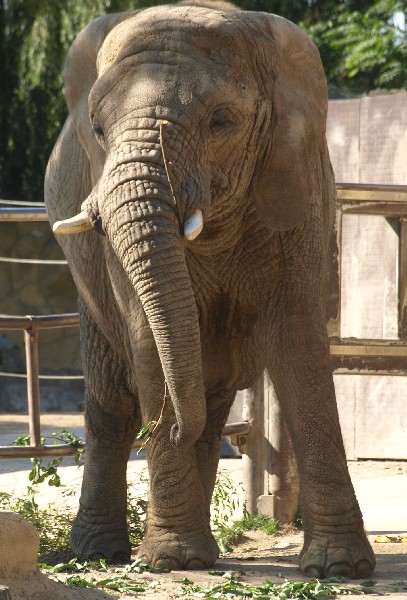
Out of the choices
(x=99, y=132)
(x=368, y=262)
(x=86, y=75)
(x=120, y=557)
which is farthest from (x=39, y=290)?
(x=99, y=132)

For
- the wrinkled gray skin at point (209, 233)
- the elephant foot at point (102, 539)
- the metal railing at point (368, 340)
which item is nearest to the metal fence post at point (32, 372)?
the elephant foot at point (102, 539)

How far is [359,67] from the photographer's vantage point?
1367cm

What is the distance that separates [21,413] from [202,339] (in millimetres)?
8688

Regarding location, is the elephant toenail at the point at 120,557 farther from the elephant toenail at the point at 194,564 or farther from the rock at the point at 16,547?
the rock at the point at 16,547

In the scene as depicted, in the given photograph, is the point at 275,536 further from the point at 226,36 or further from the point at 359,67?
the point at 359,67

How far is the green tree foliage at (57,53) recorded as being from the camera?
13.7 m

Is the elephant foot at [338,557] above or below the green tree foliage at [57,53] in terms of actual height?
below

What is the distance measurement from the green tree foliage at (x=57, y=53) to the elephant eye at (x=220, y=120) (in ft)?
29.9

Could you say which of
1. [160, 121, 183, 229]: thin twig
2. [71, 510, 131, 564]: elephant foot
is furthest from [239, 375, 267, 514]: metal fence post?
[160, 121, 183, 229]: thin twig

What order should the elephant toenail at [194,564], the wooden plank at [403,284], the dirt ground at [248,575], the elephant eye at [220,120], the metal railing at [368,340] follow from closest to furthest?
the dirt ground at [248,575]
the elephant eye at [220,120]
the elephant toenail at [194,564]
the metal railing at [368,340]
the wooden plank at [403,284]

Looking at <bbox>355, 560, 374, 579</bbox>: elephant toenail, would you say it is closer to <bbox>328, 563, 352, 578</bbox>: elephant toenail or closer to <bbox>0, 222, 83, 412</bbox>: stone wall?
<bbox>328, 563, 352, 578</bbox>: elephant toenail

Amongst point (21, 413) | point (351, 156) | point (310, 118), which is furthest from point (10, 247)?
point (310, 118)

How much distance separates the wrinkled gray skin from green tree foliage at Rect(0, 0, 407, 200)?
28.7ft

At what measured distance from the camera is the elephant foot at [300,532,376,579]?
4.75 meters
